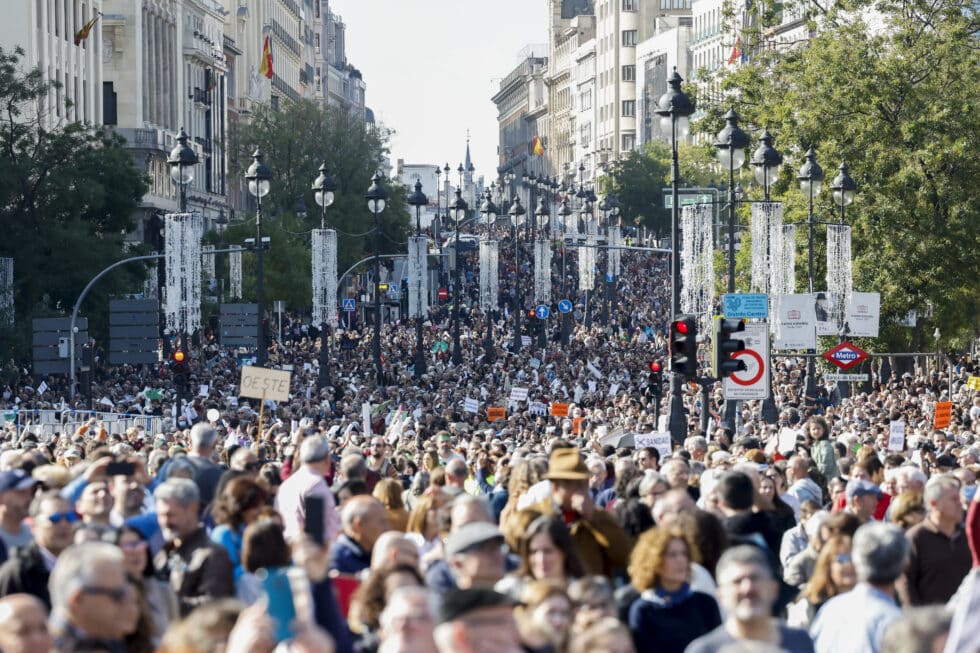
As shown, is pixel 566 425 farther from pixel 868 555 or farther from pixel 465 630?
pixel 465 630

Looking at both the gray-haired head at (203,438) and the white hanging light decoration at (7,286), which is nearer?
the gray-haired head at (203,438)

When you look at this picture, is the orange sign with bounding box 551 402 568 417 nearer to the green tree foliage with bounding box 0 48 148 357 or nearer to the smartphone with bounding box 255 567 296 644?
the green tree foliage with bounding box 0 48 148 357

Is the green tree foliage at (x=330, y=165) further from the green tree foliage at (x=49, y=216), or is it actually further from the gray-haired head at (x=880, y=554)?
the gray-haired head at (x=880, y=554)

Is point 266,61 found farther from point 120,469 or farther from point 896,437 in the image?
point 120,469

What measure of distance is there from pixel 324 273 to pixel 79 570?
4308 centimetres

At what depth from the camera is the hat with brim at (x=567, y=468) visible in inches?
423

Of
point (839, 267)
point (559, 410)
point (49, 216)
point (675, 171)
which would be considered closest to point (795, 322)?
point (559, 410)

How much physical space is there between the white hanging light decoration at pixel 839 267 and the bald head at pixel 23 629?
36996 mm

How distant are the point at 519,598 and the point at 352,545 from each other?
2028 mm

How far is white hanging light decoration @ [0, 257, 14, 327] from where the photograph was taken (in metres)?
53.2

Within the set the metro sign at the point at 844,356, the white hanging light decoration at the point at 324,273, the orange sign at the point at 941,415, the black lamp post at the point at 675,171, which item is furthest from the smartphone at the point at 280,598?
the white hanging light decoration at the point at 324,273

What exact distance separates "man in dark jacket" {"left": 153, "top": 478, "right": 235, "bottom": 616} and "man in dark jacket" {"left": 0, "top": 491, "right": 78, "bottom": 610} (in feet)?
1.45

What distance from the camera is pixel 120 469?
1155cm

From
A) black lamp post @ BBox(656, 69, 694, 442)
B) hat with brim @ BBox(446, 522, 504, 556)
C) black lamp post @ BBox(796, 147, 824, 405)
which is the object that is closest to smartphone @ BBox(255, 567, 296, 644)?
hat with brim @ BBox(446, 522, 504, 556)
